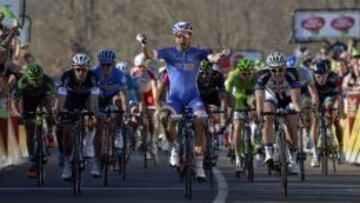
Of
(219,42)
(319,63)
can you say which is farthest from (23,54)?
(219,42)

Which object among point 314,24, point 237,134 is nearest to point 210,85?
point 237,134

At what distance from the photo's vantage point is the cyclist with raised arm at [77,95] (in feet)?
75.9

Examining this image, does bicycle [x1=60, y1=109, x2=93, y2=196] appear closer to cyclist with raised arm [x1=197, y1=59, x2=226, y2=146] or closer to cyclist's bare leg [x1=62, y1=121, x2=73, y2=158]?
cyclist's bare leg [x1=62, y1=121, x2=73, y2=158]

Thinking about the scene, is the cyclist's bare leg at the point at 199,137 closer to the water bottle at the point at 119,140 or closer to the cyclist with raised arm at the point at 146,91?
the water bottle at the point at 119,140

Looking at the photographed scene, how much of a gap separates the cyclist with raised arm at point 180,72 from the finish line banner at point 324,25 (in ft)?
127

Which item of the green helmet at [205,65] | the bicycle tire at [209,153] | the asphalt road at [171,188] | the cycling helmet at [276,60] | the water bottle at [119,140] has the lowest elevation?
the asphalt road at [171,188]

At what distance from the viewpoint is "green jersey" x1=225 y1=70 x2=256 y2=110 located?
1051 inches

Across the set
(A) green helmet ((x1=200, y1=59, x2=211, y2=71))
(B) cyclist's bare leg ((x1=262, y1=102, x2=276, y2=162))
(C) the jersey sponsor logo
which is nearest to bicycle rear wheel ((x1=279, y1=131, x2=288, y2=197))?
(B) cyclist's bare leg ((x1=262, y1=102, x2=276, y2=162))

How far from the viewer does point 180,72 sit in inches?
901

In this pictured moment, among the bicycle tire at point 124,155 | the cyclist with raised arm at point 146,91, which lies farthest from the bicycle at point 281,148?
the cyclist with raised arm at point 146,91

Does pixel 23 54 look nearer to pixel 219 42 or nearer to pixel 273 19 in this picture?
pixel 219 42

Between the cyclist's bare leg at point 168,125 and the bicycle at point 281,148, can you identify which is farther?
the cyclist's bare leg at point 168,125

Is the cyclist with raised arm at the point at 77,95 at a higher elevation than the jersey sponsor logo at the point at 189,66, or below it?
below

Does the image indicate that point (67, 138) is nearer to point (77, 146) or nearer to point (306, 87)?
point (77, 146)
